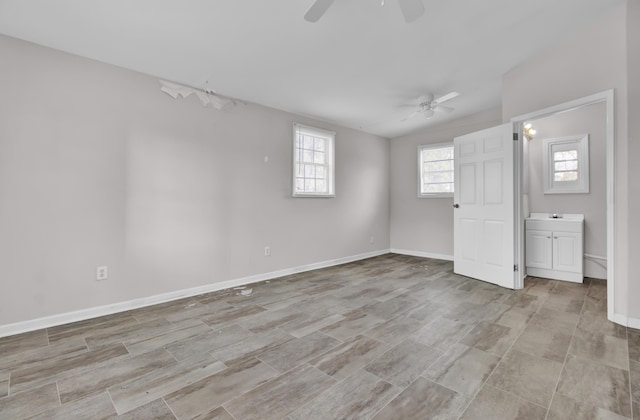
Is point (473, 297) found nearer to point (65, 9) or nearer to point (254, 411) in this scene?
point (254, 411)

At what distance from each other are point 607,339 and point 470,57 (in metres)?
3.04

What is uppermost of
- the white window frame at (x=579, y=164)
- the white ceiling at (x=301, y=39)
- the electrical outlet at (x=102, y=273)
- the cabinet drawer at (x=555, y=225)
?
the white ceiling at (x=301, y=39)

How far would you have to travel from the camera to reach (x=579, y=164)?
4.24m

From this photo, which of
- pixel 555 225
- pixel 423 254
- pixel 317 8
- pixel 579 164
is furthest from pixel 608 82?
pixel 423 254

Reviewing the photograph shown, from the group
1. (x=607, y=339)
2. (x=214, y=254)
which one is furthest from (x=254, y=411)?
(x=607, y=339)

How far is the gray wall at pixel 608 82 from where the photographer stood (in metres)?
2.56

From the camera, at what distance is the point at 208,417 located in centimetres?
145

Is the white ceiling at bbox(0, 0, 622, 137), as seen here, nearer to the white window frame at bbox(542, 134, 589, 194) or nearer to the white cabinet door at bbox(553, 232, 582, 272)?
the white window frame at bbox(542, 134, 589, 194)

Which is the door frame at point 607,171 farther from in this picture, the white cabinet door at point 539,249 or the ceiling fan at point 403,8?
the ceiling fan at point 403,8

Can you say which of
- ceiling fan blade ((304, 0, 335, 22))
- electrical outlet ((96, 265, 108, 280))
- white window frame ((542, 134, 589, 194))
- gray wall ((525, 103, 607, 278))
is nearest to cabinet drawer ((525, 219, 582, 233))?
gray wall ((525, 103, 607, 278))

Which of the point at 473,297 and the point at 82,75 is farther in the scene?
the point at 473,297

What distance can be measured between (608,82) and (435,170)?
305cm

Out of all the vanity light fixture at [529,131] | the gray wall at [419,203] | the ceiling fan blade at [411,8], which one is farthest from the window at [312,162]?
the vanity light fixture at [529,131]

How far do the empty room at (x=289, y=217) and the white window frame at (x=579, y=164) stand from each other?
3 cm
